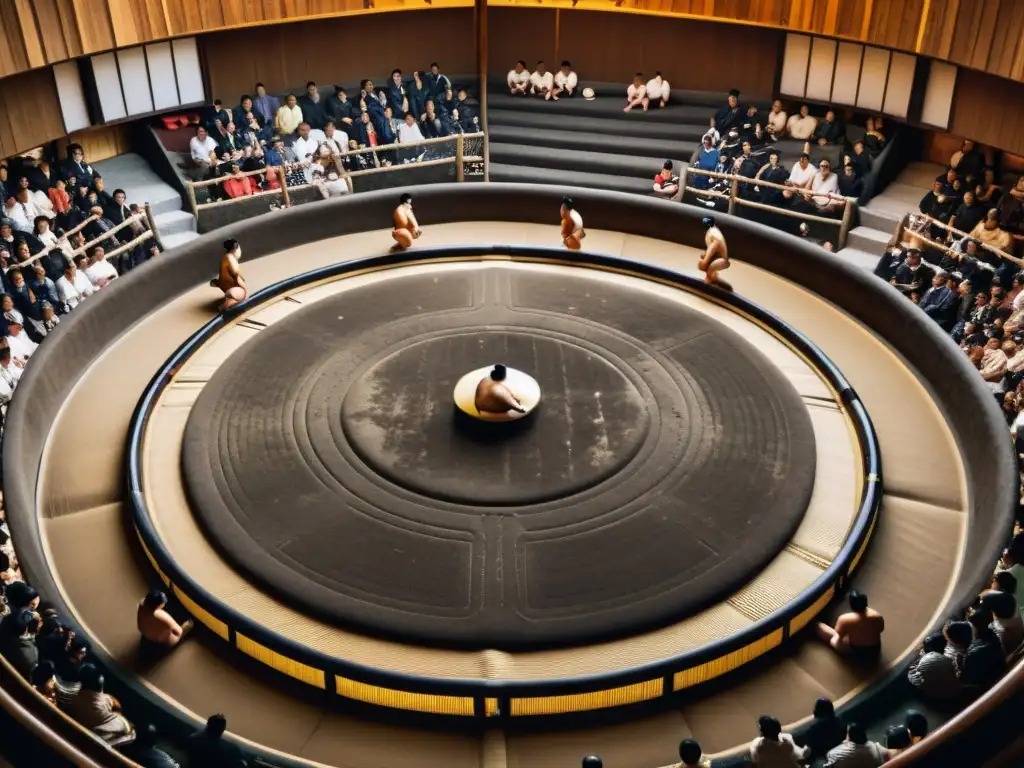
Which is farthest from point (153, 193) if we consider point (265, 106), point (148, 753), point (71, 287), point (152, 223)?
point (148, 753)

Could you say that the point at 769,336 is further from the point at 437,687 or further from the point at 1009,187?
the point at 437,687

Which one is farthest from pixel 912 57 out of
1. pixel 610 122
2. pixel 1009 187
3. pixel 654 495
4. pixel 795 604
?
pixel 795 604

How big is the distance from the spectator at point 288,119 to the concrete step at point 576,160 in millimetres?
2978

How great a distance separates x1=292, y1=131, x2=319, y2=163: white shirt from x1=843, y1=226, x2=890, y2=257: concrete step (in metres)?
7.48

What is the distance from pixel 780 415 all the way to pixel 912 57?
739cm

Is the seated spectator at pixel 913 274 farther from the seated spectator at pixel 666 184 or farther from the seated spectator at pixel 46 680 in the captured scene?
the seated spectator at pixel 46 680

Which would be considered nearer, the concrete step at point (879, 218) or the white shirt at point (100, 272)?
the white shirt at point (100, 272)

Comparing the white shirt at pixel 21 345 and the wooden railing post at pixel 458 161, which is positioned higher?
the wooden railing post at pixel 458 161

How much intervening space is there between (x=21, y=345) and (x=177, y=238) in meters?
3.22

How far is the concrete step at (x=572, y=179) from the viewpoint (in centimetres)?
1460

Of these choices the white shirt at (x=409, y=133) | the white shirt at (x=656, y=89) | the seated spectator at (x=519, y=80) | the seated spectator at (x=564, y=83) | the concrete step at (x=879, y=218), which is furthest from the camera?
the seated spectator at (x=519, y=80)

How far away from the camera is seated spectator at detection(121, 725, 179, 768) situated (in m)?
5.91

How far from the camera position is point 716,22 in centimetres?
1627

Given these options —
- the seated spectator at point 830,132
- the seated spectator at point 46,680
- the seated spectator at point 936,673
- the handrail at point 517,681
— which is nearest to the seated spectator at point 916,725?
the seated spectator at point 936,673
